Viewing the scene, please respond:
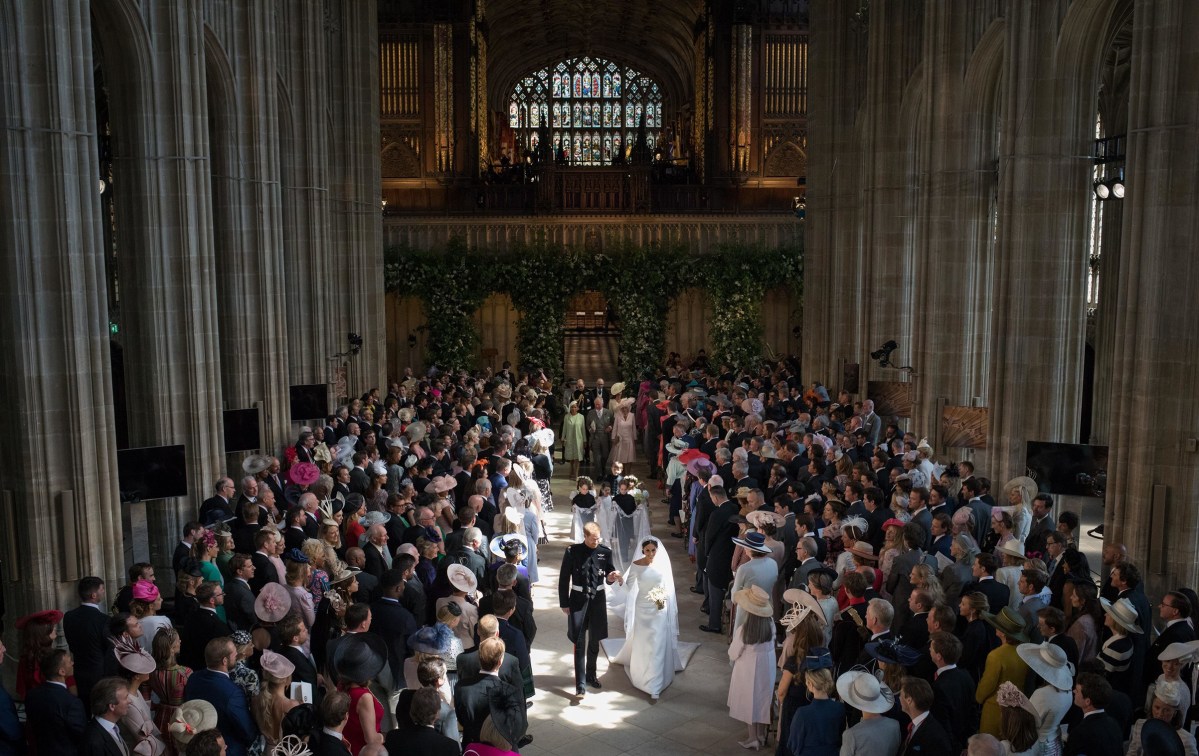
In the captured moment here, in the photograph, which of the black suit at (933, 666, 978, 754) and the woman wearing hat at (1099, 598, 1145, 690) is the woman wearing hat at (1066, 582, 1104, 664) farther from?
the black suit at (933, 666, 978, 754)

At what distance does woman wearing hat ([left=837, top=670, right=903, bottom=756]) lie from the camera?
566cm

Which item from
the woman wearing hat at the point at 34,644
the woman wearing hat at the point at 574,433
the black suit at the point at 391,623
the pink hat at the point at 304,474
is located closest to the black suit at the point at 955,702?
the black suit at the point at 391,623

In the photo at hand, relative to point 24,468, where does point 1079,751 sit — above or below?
below

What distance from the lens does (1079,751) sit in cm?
545

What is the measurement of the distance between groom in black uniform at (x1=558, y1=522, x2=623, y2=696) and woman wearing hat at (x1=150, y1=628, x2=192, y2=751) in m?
3.41

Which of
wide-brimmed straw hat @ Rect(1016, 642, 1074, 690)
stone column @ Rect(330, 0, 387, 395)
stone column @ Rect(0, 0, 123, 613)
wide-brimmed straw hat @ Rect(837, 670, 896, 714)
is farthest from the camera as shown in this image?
stone column @ Rect(330, 0, 387, 395)

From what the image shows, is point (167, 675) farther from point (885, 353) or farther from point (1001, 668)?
point (885, 353)

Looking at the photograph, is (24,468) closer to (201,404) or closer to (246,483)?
(246,483)

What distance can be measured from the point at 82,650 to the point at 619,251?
2010cm

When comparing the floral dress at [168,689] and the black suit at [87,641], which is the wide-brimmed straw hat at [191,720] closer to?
the floral dress at [168,689]

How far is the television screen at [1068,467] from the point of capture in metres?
10.5

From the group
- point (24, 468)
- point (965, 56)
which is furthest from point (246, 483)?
point (965, 56)

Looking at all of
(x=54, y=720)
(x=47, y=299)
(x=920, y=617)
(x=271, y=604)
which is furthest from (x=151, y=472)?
(x=920, y=617)

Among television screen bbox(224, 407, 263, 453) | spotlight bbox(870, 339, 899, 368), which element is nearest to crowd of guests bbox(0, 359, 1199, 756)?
television screen bbox(224, 407, 263, 453)
